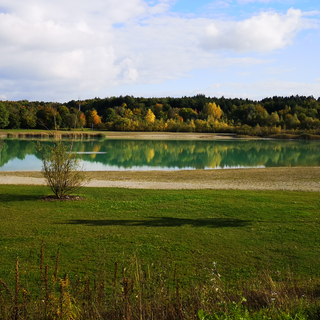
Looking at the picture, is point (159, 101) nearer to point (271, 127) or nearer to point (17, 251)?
point (271, 127)

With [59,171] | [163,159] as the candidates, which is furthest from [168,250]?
Answer: [163,159]

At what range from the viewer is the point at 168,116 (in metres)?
129

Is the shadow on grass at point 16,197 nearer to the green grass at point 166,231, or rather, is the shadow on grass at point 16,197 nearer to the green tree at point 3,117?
the green grass at point 166,231

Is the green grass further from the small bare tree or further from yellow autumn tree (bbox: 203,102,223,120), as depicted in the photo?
yellow autumn tree (bbox: 203,102,223,120)

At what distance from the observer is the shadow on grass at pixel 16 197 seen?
12.0m

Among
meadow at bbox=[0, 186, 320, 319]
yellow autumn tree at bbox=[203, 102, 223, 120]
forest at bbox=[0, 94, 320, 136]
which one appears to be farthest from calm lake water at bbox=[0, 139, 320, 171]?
yellow autumn tree at bbox=[203, 102, 223, 120]

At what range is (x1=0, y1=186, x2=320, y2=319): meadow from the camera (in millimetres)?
3852

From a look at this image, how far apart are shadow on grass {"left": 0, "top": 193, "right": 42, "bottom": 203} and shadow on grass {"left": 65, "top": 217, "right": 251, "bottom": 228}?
11.8 feet

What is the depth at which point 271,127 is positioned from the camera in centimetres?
9706

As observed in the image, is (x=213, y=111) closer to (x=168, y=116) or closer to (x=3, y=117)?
(x=168, y=116)

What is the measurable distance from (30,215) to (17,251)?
3.09 meters

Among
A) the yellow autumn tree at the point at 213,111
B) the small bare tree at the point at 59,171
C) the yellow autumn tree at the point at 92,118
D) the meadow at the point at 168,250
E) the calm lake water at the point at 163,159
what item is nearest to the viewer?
the meadow at the point at 168,250

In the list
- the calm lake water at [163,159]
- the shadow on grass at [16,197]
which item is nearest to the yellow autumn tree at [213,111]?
the calm lake water at [163,159]

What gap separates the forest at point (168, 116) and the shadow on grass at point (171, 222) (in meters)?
71.8
